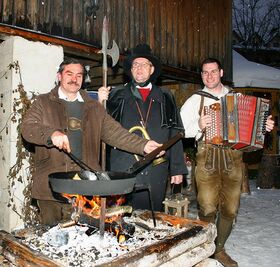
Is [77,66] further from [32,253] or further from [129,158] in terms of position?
[32,253]

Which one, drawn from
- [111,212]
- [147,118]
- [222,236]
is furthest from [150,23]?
[111,212]

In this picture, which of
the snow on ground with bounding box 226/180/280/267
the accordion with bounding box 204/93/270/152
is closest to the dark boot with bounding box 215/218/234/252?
the snow on ground with bounding box 226/180/280/267

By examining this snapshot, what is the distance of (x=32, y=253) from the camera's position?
2684 mm

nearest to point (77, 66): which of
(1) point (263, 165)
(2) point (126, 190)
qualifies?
(2) point (126, 190)

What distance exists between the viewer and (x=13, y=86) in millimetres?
5211

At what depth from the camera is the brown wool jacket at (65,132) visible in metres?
3.50

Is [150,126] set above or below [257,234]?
above

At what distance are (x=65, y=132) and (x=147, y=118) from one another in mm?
1184

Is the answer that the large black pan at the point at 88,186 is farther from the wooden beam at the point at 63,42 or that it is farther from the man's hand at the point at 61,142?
the wooden beam at the point at 63,42

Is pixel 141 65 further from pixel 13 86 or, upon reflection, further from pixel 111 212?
pixel 13 86

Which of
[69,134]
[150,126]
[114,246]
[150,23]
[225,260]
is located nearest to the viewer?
[114,246]

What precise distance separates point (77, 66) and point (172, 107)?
4.54 feet

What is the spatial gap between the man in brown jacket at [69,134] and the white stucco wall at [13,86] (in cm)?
183

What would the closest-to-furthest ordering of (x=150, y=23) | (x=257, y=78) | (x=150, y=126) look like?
(x=150, y=126)
(x=150, y=23)
(x=257, y=78)
